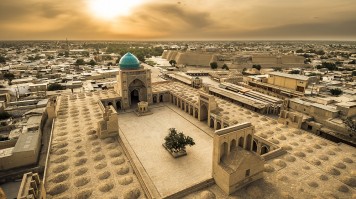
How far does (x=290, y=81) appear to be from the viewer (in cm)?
5012

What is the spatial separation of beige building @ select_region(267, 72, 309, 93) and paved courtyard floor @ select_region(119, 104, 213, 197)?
1075 inches

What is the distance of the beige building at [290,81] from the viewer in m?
47.8

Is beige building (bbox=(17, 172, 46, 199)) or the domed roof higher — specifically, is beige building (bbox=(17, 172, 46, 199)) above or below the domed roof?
below

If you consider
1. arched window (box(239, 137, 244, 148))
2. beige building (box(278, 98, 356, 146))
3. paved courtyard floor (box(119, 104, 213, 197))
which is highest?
arched window (box(239, 137, 244, 148))

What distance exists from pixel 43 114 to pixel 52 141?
666 inches

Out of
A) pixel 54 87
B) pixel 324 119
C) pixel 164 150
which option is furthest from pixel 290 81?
pixel 54 87

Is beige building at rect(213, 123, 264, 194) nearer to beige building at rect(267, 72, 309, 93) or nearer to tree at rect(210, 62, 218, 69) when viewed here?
beige building at rect(267, 72, 309, 93)

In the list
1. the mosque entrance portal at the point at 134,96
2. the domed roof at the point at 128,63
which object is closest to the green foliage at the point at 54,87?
the mosque entrance portal at the point at 134,96

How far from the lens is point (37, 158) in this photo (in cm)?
2934

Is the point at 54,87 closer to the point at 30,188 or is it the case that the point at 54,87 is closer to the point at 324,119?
the point at 30,188

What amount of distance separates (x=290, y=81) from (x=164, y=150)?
123 feet

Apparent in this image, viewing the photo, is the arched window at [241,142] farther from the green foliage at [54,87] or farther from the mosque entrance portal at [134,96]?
the green foliage at [54,87]

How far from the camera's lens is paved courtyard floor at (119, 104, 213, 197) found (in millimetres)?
22312

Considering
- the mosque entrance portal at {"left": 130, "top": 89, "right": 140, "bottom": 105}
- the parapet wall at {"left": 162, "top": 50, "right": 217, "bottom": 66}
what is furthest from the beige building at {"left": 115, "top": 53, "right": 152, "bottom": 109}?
the parapet wall at {"left": 162, "top": 50, "right": 217, "bottom": 66}
